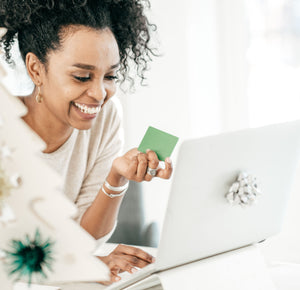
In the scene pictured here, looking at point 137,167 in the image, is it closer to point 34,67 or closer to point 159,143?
point 159,143

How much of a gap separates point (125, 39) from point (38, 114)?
29 cm

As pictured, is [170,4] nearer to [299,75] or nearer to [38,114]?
[299,75]

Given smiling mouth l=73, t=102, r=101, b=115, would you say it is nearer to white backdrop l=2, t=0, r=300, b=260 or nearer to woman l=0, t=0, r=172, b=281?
woman l=0, t=0, r=172, b=281

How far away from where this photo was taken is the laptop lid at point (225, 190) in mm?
699

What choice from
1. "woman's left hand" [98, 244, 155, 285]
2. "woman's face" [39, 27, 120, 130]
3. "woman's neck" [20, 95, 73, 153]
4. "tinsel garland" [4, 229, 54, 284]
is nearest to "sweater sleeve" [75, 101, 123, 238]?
"woman's neck" [20, 95, 73, 153]

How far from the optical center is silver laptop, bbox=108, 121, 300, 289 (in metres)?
0.70

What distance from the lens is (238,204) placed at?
0.78 metres

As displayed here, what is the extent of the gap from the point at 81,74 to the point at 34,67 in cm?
14

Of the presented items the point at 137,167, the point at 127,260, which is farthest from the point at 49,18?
the point at 127,260

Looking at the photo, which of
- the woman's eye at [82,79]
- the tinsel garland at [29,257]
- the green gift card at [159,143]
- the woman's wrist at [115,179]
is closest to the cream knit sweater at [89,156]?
the woman's wrist at [115,179]

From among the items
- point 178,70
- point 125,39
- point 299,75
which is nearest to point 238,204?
point 125,39

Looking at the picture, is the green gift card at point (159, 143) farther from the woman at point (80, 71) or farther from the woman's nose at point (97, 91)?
the woman's nose at point (97, 91)

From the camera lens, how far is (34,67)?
1.07m

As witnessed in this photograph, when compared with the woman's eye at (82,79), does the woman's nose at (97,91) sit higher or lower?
lower
